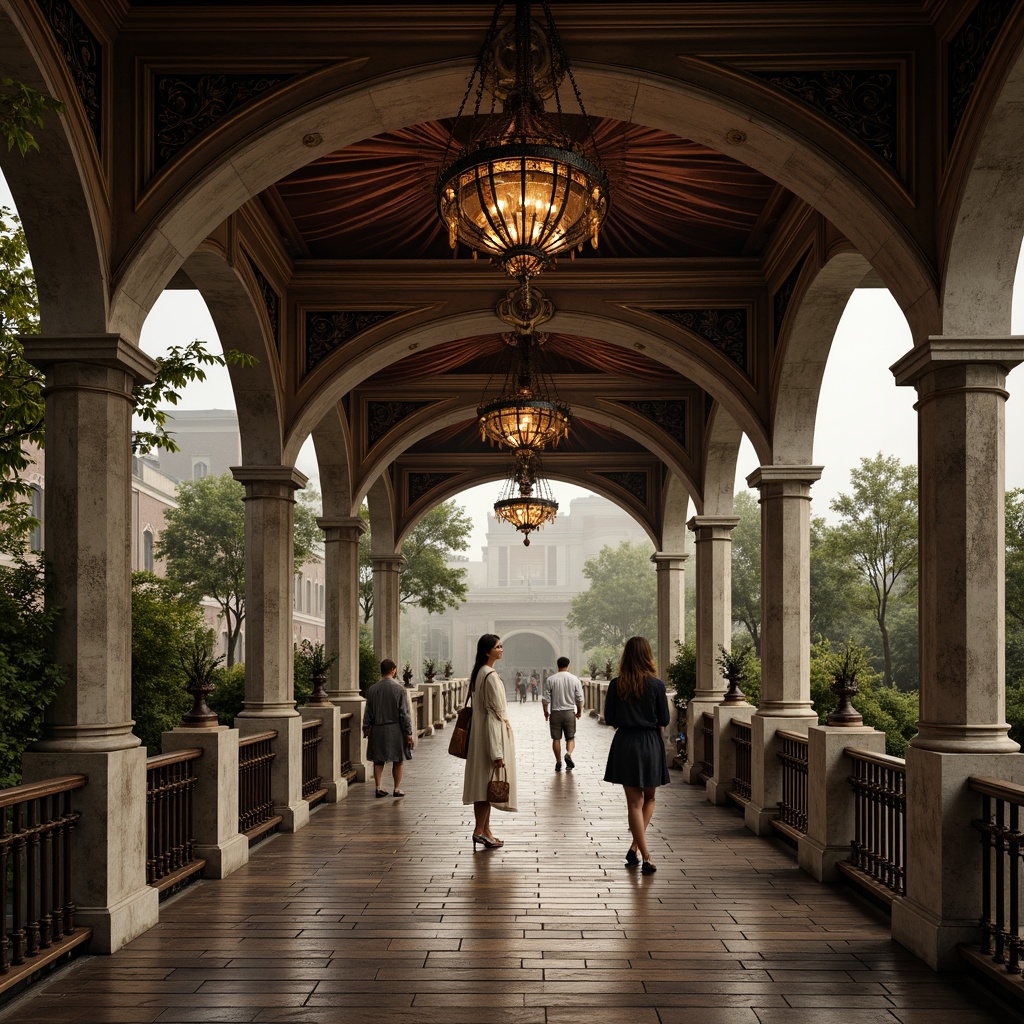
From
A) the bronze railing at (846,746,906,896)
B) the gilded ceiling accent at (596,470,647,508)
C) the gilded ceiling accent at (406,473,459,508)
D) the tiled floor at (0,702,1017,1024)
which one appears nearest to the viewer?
the tiled floor at (0,702,1017,1024)

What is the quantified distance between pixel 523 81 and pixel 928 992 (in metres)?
4.92

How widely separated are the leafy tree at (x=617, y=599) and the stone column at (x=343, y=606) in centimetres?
4417

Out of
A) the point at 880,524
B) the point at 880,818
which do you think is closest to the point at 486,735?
the point at 880,818

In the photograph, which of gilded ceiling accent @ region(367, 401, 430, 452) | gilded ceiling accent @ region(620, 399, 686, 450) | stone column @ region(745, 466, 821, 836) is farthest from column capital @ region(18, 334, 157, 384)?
gilded ceiling accent @ region(620, 399, 686, 450)

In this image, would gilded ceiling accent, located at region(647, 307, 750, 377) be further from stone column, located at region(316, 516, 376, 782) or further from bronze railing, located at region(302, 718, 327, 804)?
stone column, located at region(316, 516, 376, 782)

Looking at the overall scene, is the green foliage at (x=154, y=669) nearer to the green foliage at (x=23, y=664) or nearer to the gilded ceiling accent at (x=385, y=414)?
the gilded ceiling accent at (x=385, y=414)

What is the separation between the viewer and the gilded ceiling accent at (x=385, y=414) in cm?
1574

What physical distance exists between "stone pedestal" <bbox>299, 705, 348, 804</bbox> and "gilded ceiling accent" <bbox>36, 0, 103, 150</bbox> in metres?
7.58

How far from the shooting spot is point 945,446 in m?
6.08

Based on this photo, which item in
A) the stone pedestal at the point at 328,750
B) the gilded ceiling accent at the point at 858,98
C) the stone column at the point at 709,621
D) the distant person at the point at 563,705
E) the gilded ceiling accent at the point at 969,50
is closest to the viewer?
the gilded ceiling accent at the point at 969,50

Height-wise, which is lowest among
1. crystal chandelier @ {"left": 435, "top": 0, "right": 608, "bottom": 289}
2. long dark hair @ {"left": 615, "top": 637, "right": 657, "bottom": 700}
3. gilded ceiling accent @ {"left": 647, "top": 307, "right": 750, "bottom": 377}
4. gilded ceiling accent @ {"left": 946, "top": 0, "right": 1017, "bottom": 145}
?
long dark hair @ {"left": 615, "top": 637, "right": 657, "bottom": 700}

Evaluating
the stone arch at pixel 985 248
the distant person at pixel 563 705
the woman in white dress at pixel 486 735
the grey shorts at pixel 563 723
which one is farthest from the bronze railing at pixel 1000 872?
the grey shorts at pixel 563 723

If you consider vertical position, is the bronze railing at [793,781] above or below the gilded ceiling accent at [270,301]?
below

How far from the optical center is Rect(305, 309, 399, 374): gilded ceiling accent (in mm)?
11164
